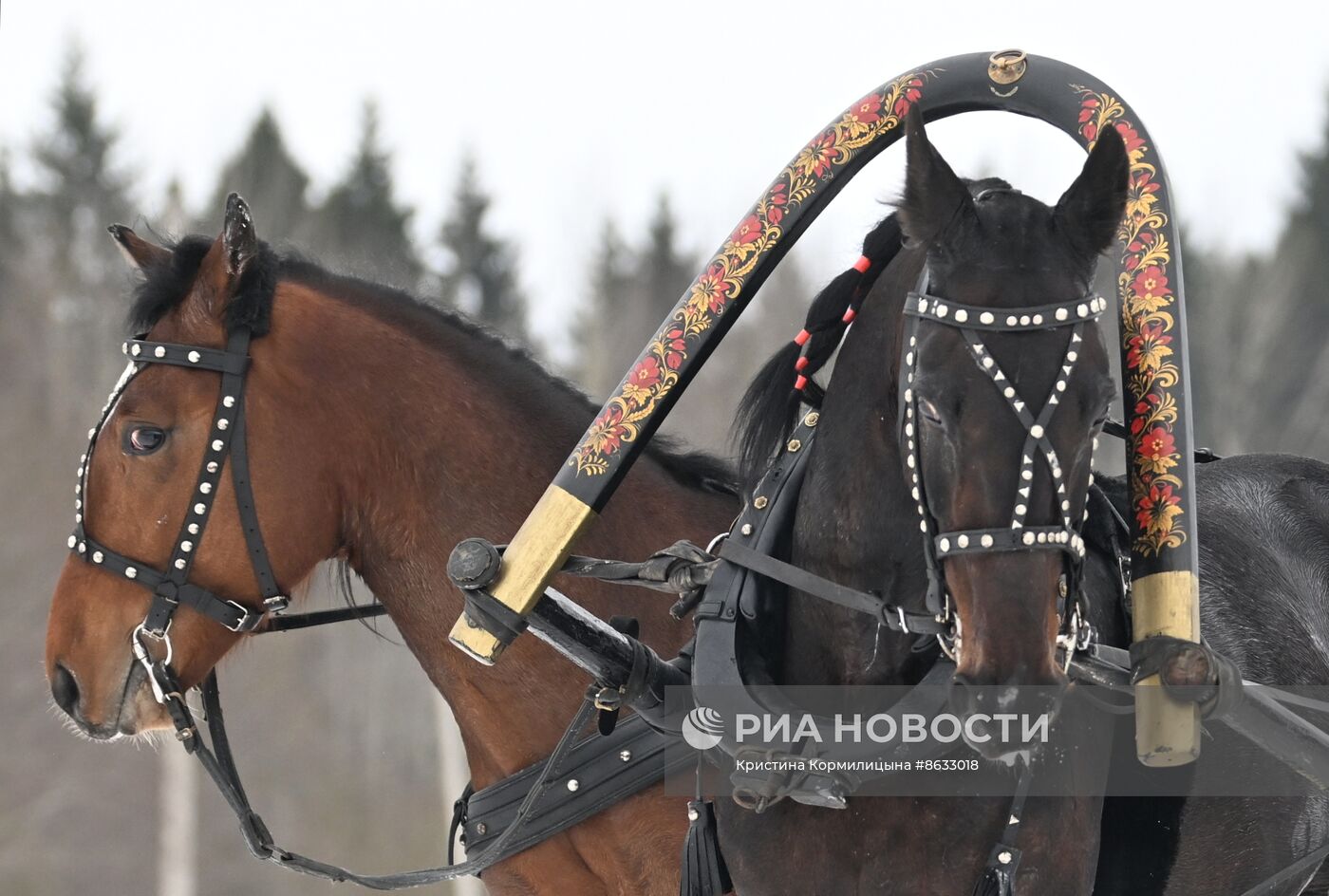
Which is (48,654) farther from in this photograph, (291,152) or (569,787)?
(291,152)

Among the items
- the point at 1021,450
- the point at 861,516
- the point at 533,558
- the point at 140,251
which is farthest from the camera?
the point at 140,251

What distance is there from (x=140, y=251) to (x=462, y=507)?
1.21 metres

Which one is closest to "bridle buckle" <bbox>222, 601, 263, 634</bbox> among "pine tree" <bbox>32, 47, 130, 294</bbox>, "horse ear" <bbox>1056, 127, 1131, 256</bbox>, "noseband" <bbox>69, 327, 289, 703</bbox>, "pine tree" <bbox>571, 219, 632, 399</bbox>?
"noseband" <bbox>69, 327, 289, 703</bbox>

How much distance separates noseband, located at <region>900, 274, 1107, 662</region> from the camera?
2305 millimetres

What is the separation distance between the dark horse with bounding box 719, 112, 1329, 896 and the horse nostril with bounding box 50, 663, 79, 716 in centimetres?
194

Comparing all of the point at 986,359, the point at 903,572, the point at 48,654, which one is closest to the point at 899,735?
the point at 903,572

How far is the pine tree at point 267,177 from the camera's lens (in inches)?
667

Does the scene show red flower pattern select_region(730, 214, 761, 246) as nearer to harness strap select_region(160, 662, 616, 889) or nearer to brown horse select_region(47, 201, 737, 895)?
brown horse select_region(47, 201, 737, 895)

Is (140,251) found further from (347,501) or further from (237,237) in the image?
(347,501)

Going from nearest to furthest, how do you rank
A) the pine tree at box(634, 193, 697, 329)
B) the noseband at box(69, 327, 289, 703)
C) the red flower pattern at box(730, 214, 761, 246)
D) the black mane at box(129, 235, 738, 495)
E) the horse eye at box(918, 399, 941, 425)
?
the horse eye at box(918, 399, 941, 425) → the red flower pattern at box(730, 214, 761, 246) → the noseband at box(69, 327, 289, 703) → the black mane at box(129, 235, 738, 495) → the pine tree at box(634, 193, 697, 329)

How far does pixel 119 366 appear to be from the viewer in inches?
646

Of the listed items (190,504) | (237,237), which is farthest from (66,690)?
(237,237)

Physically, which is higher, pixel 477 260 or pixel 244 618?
pixel 477 260

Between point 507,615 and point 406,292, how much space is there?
1304mm
